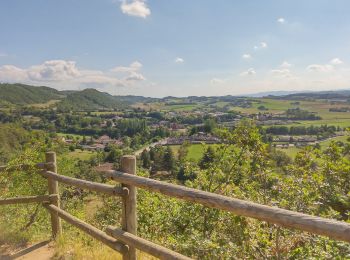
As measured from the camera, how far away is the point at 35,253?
5031mm

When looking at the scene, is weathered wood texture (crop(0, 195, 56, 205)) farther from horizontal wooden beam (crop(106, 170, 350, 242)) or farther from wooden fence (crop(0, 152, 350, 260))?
horizontal wooden beam (crop(106, 170, 350, 242))

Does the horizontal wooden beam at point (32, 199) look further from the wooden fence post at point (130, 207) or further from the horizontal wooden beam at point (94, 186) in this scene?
the wooden fence post at point (130, 207)

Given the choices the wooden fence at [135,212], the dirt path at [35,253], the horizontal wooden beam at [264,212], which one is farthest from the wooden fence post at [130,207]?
the dirt path at [35,253]

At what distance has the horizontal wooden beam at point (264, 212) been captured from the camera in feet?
6.07

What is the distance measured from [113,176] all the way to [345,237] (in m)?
2.42

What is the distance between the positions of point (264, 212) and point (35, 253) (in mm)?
4236

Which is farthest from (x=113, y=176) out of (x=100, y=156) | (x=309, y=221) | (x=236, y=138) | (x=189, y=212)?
(x=100, y=156)

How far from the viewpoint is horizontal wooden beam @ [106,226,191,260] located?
2.82 meters

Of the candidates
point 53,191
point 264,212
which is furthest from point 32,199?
point 264,212

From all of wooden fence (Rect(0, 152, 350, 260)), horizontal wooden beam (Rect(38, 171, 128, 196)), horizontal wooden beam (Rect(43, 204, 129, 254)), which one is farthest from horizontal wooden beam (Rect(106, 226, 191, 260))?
horizontal wooden beam (Rect(38, 171, 128, 196))

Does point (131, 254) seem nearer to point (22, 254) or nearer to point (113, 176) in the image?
point (113, 176)

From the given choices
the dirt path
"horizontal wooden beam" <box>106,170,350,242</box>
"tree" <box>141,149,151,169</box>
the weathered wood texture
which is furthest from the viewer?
"tree" <box>141,149,151,169</box>

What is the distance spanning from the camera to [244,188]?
6.33m

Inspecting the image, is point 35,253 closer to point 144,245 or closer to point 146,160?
point 144,245
